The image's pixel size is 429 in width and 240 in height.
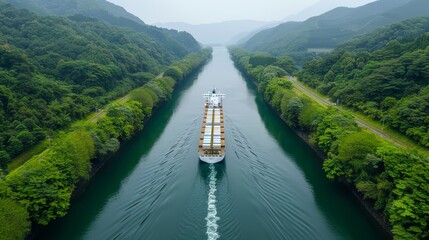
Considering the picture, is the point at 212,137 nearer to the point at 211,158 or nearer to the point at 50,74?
the point at 211,158

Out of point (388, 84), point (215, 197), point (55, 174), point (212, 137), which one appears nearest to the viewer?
point (55, 174)

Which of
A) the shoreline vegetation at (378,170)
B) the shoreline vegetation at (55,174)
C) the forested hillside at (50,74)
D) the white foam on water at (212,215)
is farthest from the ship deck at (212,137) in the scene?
the forested hillside at (50,74)

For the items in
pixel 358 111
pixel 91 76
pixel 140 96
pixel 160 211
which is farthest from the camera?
pixel 91 76

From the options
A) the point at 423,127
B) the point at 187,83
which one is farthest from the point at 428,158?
the point at 187,83

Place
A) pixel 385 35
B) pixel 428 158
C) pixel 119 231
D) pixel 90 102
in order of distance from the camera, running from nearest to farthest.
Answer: pixel 428 158 → pixel 119 231 → pixel 90 102 → pixel 385 35

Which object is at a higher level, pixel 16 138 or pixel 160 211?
pixel 16 138

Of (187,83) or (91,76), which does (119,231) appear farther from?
(187,83)

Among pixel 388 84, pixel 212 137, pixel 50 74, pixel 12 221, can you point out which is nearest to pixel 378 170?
pixel 212 137
